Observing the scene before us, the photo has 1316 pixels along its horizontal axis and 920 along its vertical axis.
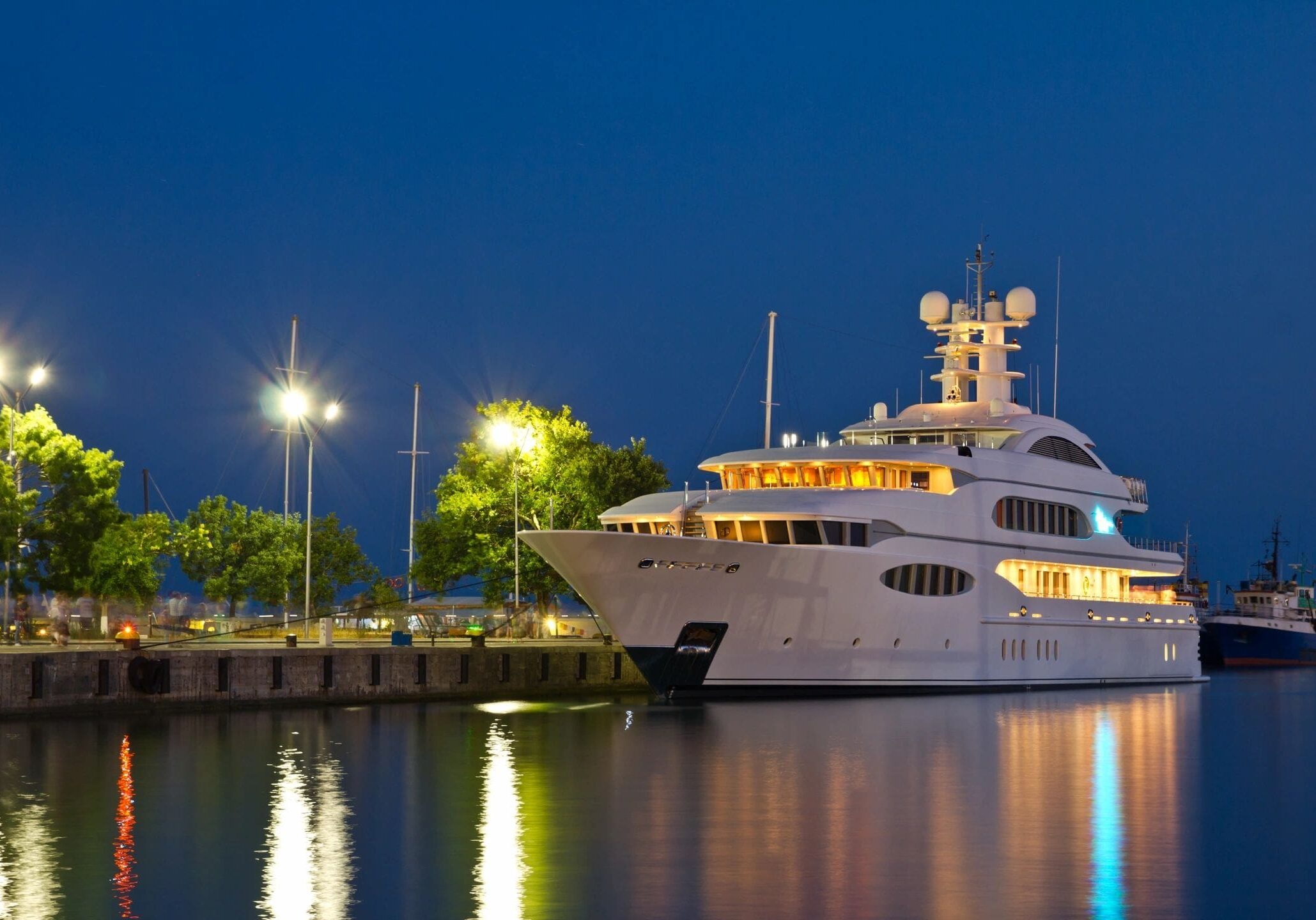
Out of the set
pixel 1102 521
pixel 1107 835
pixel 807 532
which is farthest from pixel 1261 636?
pixel 1107 835

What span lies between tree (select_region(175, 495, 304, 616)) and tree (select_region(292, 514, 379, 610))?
1050 mm

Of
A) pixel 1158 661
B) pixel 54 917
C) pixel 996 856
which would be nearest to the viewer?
pixel 54 917

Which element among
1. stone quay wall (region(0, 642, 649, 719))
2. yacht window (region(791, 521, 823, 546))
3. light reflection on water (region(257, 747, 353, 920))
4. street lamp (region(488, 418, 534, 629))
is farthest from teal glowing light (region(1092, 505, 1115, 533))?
light reflection on water (region(257, 747, 353, 920))

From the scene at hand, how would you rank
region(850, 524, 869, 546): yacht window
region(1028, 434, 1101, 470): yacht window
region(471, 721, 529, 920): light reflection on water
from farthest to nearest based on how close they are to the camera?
1. region(1028, 434, 1101, 470): yacht window
2. region(850, 524, 869, 546): yacht window
3. region(471, 721, 529, 920): light reflection on water

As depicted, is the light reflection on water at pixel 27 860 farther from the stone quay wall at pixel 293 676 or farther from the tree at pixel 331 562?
the tree at pixel 331 562

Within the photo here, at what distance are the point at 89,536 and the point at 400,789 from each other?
922 inches

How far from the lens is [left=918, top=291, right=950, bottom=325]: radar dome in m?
57.9

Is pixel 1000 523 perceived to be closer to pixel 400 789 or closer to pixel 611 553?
pixel 611 553

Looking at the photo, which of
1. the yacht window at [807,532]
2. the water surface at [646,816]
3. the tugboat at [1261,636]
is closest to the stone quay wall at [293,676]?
the water surface at [646,816]

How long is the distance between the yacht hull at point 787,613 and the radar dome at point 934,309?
11.4m

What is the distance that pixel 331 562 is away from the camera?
6644cm

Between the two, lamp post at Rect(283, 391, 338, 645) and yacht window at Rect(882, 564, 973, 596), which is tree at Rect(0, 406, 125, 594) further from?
yacht window at Rect(882, 564, 973, 596)

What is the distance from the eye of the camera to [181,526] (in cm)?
6669

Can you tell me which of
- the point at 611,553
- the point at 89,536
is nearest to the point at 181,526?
the point at 89,536
